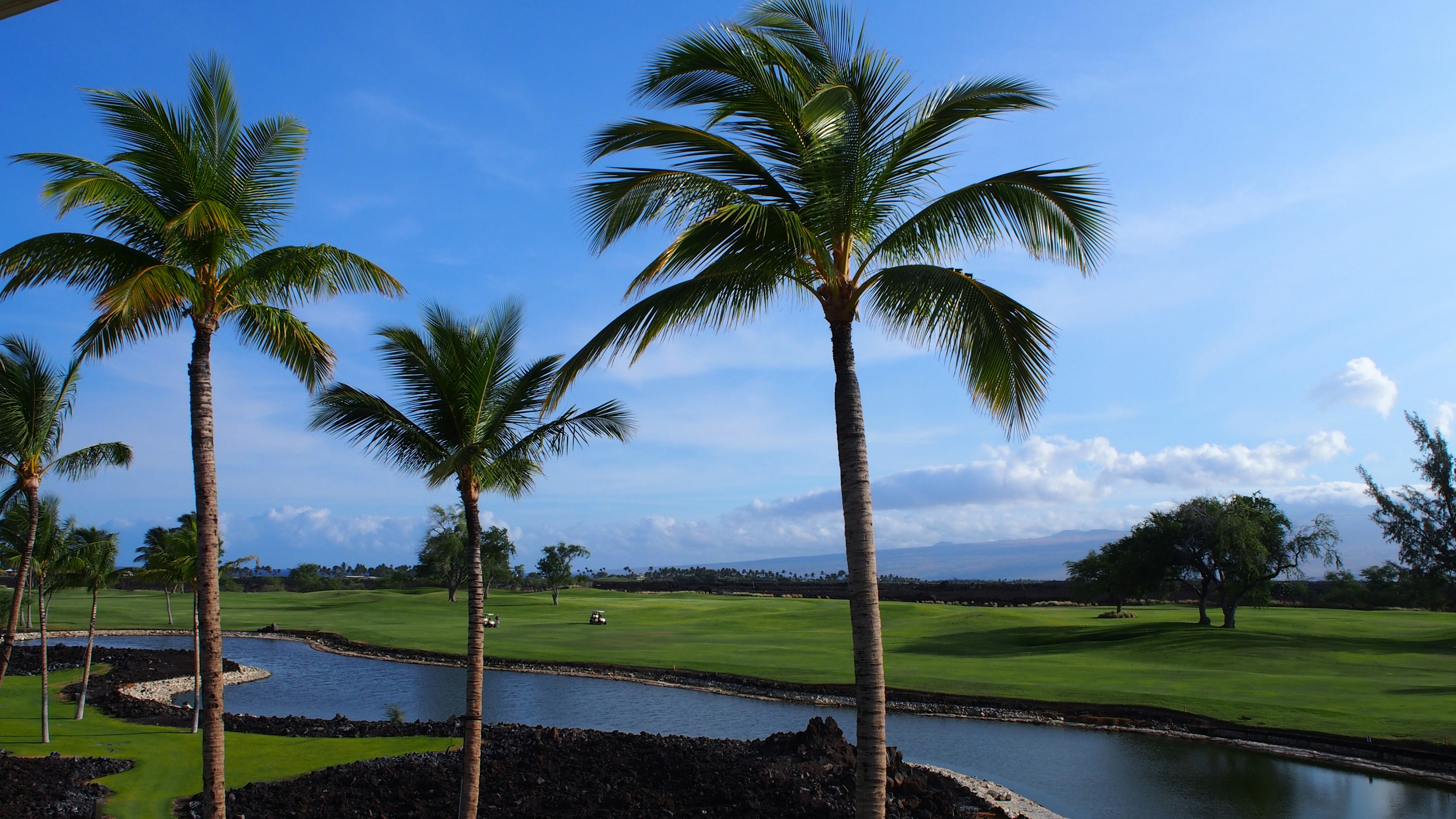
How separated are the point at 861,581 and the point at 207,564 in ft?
26.2

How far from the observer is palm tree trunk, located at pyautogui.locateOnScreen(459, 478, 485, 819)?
12242mm

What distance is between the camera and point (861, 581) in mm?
7996

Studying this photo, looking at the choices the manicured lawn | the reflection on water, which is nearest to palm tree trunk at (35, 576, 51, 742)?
the reflection on water

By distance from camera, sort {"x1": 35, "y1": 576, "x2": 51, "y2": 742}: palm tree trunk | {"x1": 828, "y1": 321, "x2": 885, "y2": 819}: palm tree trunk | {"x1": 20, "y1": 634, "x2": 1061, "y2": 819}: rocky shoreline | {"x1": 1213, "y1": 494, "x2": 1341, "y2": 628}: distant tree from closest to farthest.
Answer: {"x1": 828, "y1": 321, "x2": 885, "y2": 819}: palm tree trunk, {"x1": 20, "y1": 634, "x2": 1061, "y2": 819}: rocky shoreline, {"x1": 35, "y1": 576, "x2": 51, "y2": 742}: palm tree trunk, {"x1": 1213, "y1": 494, "x2": 1341, "y2": 628}: distant tree

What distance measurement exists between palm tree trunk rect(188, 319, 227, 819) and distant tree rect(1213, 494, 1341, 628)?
147ft

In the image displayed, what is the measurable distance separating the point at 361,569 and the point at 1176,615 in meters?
178

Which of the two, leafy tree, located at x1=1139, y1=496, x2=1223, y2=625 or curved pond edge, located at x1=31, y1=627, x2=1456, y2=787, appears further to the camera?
leafy tree, located at x1=1139, y1=496, x2=1223, y2=625

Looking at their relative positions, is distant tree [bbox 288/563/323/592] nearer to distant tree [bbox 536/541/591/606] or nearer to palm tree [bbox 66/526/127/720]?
distant tree [bbox 536/541/591/606]

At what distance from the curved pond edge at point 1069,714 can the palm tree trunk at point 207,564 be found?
2334 centimetres

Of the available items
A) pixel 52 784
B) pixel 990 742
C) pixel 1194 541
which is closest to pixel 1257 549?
pixel 1194 541

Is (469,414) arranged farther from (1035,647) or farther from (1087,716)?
(1035,647)

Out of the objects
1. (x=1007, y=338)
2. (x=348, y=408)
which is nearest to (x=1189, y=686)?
(x=1007, y=338)

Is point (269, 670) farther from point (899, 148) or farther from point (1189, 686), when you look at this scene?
point (899, 148)

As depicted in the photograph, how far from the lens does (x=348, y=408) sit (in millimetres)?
12961
